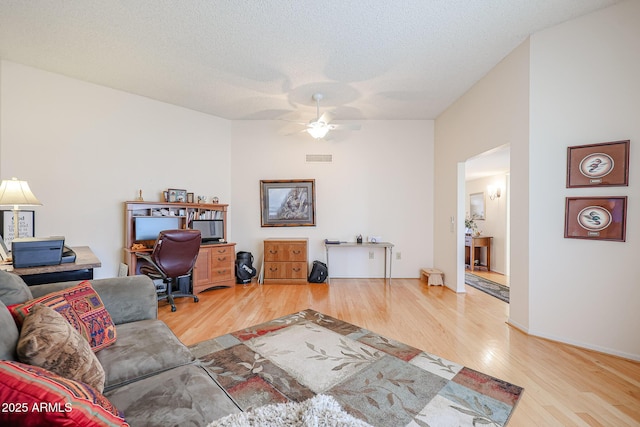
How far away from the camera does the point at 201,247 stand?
3.86m

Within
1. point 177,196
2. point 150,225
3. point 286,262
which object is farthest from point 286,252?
point 150,225

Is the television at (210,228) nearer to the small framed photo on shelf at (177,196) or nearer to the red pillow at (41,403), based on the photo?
the small framed photo on shelf at (177,196)

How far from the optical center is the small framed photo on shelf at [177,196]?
13.2ft

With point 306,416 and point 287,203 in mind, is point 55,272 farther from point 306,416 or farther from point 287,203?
point 287,203

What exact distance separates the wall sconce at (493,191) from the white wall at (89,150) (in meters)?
6.58

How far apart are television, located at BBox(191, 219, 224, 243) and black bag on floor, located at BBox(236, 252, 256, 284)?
1.55 feet

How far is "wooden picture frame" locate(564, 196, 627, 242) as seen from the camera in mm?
2164

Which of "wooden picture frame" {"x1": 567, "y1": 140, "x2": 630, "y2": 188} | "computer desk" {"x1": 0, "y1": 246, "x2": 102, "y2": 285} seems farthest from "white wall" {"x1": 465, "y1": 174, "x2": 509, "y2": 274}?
"computer desk" {"x1": 0, "y1": 246, "x2": 102, "y2": 285}

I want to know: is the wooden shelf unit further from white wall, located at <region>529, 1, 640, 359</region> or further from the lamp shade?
white wall, located at <region>529, 1, 640, 359</region>

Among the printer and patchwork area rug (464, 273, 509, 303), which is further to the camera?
patchwork area rug (464, 273, 509, 303)

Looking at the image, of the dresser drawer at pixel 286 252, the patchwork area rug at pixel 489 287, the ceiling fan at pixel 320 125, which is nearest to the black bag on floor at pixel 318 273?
the dresser drawer at pixel 286 252

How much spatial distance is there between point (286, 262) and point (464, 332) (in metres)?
2.81

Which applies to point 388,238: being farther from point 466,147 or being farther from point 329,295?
point 466,147

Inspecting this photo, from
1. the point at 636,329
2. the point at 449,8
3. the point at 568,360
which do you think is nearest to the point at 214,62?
the point at 449,8
